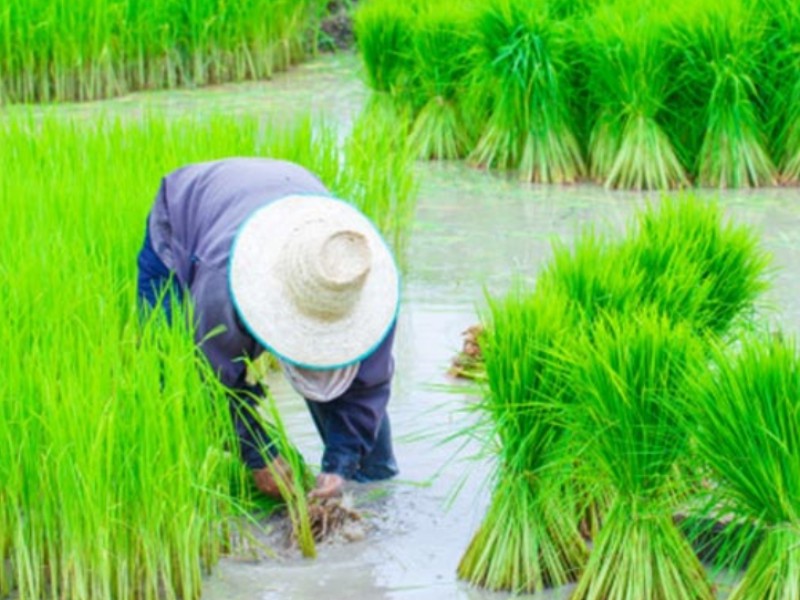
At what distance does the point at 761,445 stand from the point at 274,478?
3.74ft

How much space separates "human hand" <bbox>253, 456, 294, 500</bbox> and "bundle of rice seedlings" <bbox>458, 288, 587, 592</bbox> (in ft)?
1.47

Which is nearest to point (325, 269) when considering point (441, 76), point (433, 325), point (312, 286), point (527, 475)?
point (312, 286)

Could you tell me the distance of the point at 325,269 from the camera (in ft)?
12.5

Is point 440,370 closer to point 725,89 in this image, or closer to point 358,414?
point 358,414

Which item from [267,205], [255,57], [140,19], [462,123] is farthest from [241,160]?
[255,57]

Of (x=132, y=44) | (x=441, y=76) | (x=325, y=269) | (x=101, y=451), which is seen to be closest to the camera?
(x=101, y=451)

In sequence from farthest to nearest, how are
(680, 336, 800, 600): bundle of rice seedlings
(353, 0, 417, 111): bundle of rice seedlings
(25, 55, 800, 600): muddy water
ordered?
(353, 0, 417, 111): bundle of rice seedlings
(25, 55, 800, 600): muddy water
(680, 336, 800, 600): bundle of rice seedlings

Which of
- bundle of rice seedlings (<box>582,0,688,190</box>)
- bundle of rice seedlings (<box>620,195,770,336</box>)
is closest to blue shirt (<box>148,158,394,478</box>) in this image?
bundle of rice seedlings (<box>620,195,770,336</box>)

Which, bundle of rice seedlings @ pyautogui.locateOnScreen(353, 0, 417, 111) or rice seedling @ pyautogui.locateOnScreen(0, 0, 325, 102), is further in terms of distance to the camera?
rice seedling @ pyautogui.locateOnScreen(0, 0, 325, 102)

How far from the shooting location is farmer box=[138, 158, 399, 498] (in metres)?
3.87

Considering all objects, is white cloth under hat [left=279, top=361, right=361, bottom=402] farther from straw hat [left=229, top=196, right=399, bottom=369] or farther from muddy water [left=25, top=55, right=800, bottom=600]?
muddy water [left=25, top=55, right=800, bottom=600]

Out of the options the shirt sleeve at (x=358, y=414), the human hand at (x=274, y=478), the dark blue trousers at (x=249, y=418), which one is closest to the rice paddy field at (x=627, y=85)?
the dark blue trousers at (x=249, y=418)

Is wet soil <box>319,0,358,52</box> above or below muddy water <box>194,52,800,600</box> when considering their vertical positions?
above

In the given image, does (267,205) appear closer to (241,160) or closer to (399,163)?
(241,160)
